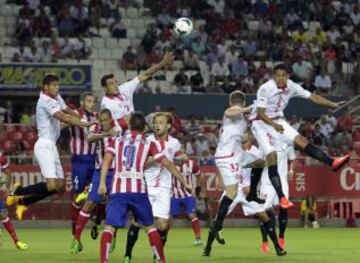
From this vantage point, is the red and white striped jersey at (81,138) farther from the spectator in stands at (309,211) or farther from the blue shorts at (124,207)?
the spectator in stands at (309,211)

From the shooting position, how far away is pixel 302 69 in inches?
1484

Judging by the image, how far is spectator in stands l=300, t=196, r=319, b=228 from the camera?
102 feet

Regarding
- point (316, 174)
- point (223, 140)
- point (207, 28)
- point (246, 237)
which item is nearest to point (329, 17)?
point (207, 28)

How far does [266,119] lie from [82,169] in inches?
119

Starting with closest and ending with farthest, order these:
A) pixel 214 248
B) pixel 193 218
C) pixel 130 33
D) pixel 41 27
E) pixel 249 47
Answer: pixel 214 248 → pixel 193 218 → pixel 41 27 → pixel 130 33 → pixel 249 47

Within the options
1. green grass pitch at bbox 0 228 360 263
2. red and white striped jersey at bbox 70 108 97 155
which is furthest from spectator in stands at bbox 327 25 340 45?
red and white striped jersey at bbox 70 108 97 155

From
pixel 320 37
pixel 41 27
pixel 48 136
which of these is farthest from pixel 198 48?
pixel 48 136

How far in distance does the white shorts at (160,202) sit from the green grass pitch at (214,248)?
0.68 metres

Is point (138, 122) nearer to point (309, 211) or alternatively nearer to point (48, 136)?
point (48, 136)

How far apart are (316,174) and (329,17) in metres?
10.9

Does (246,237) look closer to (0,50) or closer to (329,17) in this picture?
(0,50)

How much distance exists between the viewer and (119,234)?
26156 millimetres

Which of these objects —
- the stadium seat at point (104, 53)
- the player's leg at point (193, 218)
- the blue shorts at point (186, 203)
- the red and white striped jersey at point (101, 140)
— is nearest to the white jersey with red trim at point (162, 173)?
the red and white striped jersey at point (101, 140)

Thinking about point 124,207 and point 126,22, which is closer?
point 124,207
